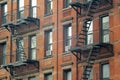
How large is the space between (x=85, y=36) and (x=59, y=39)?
3.46 meters

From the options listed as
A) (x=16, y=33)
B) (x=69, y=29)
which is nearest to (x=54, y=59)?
(x=69, y=29)

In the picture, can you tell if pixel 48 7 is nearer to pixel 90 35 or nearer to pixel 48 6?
pixel 48 6

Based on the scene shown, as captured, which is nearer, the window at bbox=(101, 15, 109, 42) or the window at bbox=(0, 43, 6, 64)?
the window at bbox=(101, 15, 109, 42)

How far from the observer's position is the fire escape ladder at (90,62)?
46.4 meters

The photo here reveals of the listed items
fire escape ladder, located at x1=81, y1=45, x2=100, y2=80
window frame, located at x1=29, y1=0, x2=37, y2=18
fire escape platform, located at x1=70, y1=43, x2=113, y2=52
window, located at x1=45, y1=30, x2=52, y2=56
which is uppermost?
window frame, located at x1=29, y1=0, x2=37, y2=18

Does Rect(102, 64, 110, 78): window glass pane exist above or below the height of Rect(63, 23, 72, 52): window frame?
below

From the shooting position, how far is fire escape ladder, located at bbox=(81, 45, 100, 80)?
4638 centimetres

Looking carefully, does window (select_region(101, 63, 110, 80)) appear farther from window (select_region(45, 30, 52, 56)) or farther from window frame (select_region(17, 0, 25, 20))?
window frame (select_region(17, 0, 25, 20))

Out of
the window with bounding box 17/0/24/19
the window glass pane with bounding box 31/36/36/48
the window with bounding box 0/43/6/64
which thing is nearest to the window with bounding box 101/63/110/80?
the window glass pane with bounding box 31/36/36/48

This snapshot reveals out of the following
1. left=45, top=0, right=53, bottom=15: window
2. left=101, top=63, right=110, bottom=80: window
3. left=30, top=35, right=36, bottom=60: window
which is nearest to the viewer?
left=101, top=63, right=110, bottom=80: window

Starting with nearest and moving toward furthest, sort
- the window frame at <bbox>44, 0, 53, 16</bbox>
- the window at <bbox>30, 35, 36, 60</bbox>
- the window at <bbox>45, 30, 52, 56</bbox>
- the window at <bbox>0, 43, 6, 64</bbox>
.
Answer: the window at <bbox>45, 30, 52, 56</bbox>
the window frame at <bbox>44, 0, 53, 16</bbox>
the window at <bbox>30, 35, 36, 60</bbox>
the window at <bbox>0, 43, 6, 64</bbox>

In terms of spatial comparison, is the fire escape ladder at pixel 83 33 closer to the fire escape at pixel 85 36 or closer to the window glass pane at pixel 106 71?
the fire escape at pixel 85 36

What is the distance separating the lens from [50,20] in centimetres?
5212

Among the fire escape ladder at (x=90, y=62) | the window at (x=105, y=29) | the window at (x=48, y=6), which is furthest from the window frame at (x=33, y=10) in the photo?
the fire escape ladder at (x=90, y=62)
